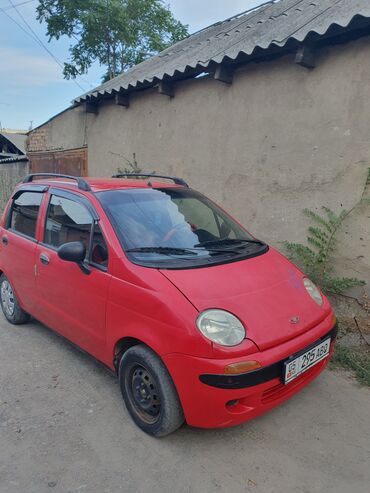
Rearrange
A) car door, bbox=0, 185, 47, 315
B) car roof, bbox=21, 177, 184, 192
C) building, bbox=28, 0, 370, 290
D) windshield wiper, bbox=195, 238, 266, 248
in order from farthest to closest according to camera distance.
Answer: building, bbox=28, 0, 370, 290
car door, bbox=0, 185, 47, 315
car roof, bbox=21, 177, 184, 192
windshield wiper, bbox=195, 238, 266, 248

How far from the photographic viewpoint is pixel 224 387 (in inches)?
87.0

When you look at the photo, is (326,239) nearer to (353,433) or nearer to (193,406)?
(353,433)

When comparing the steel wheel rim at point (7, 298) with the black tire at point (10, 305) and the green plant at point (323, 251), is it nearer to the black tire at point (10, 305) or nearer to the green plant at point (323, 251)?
the black tire at point (10, 305)

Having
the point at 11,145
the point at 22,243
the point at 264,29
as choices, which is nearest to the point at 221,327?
the point at 22,243

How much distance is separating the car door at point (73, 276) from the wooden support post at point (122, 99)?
13.6 ft

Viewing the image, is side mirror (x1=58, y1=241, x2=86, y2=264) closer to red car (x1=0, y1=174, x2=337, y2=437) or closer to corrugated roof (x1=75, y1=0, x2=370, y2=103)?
red car (x1=0, y1=174, x2=337, y2=437)

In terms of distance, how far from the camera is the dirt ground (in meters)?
2.22

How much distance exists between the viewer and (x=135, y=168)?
7.20m

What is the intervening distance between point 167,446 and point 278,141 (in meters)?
3.78

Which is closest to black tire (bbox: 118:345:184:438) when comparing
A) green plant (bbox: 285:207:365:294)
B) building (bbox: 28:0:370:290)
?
green plant (bbox: 285:207:365:294)

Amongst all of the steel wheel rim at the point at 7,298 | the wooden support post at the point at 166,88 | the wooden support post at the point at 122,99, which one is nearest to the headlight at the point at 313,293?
the steel wheel rim at the point at 7,298

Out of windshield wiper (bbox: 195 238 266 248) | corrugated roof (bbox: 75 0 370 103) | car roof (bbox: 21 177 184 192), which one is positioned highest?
corrugated roof (bbox: 75 0 370 103)

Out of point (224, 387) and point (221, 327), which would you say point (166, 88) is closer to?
point (221, 327)

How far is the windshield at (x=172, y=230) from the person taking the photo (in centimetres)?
278
